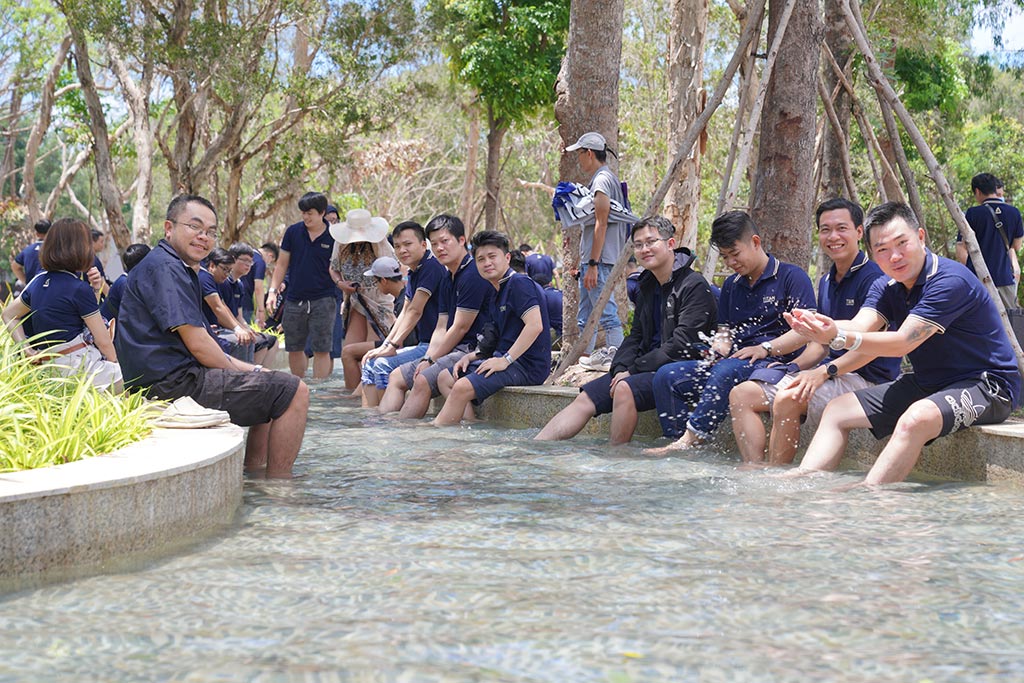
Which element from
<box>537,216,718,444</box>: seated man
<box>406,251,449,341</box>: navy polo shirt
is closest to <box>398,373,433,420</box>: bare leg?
<box>406,251,449,341</box>: navy polo shirt

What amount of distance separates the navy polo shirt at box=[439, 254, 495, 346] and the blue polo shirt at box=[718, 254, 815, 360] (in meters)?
2.58

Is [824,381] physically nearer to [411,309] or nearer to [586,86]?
[411,309]

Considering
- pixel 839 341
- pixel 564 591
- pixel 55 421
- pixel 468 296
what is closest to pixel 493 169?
pixel 468 296

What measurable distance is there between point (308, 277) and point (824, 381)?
285 inches

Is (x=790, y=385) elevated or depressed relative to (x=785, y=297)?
depressed

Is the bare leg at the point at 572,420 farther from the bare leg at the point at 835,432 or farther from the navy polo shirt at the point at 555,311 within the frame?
the navy polo shirt at the point at 555,311

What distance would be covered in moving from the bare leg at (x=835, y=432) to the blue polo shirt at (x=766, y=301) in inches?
32.1

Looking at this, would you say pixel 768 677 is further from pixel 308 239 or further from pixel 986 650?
pixel 308 239

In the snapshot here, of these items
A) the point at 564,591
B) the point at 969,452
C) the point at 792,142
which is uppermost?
the point at 792,142

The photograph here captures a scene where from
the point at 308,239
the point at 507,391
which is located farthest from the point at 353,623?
the point at 308,239

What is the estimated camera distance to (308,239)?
1241 cm

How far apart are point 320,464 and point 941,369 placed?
12.2 ft

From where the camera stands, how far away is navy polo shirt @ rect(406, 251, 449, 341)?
1033 centimetres

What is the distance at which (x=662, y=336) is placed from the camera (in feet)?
25.8
